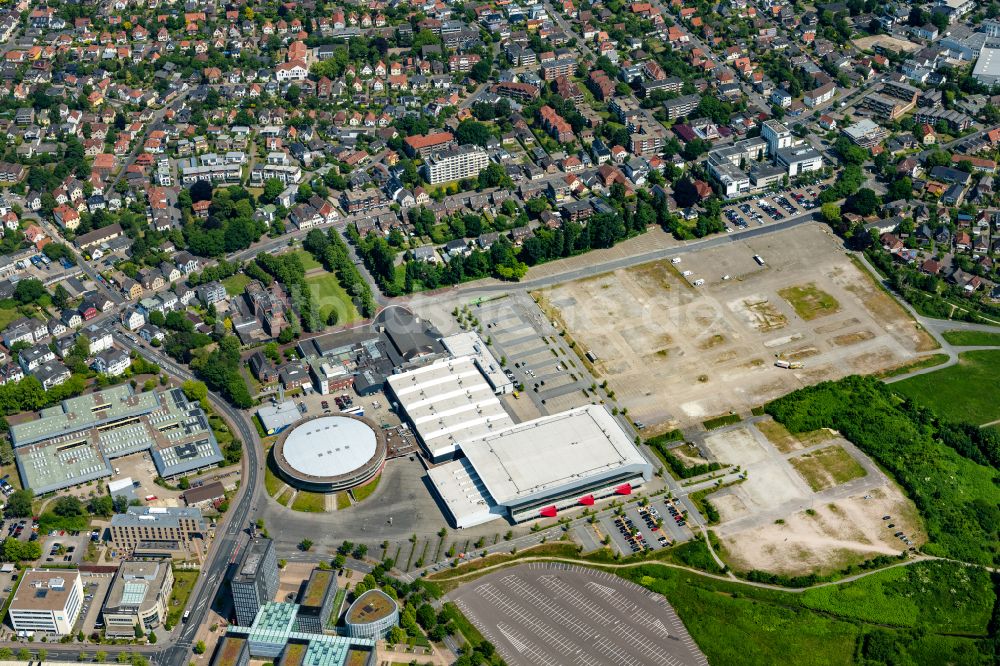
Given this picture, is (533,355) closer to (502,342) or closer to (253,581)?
(502,342)

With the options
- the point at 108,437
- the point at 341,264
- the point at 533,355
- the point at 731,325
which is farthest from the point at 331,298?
the point at 731,325

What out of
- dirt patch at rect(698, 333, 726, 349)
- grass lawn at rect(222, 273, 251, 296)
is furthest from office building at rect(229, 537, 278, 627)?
dirt patch at rect(698, 333, 726, 349)

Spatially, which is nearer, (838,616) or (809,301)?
(838,616)

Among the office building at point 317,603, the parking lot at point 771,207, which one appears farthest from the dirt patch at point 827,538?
the parking lot at point 771,207

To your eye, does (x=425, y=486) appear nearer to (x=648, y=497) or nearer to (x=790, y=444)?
(x=648, y=497)

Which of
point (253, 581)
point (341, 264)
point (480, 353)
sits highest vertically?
point (253, 581)

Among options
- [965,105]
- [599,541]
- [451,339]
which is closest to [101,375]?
[451,339]
